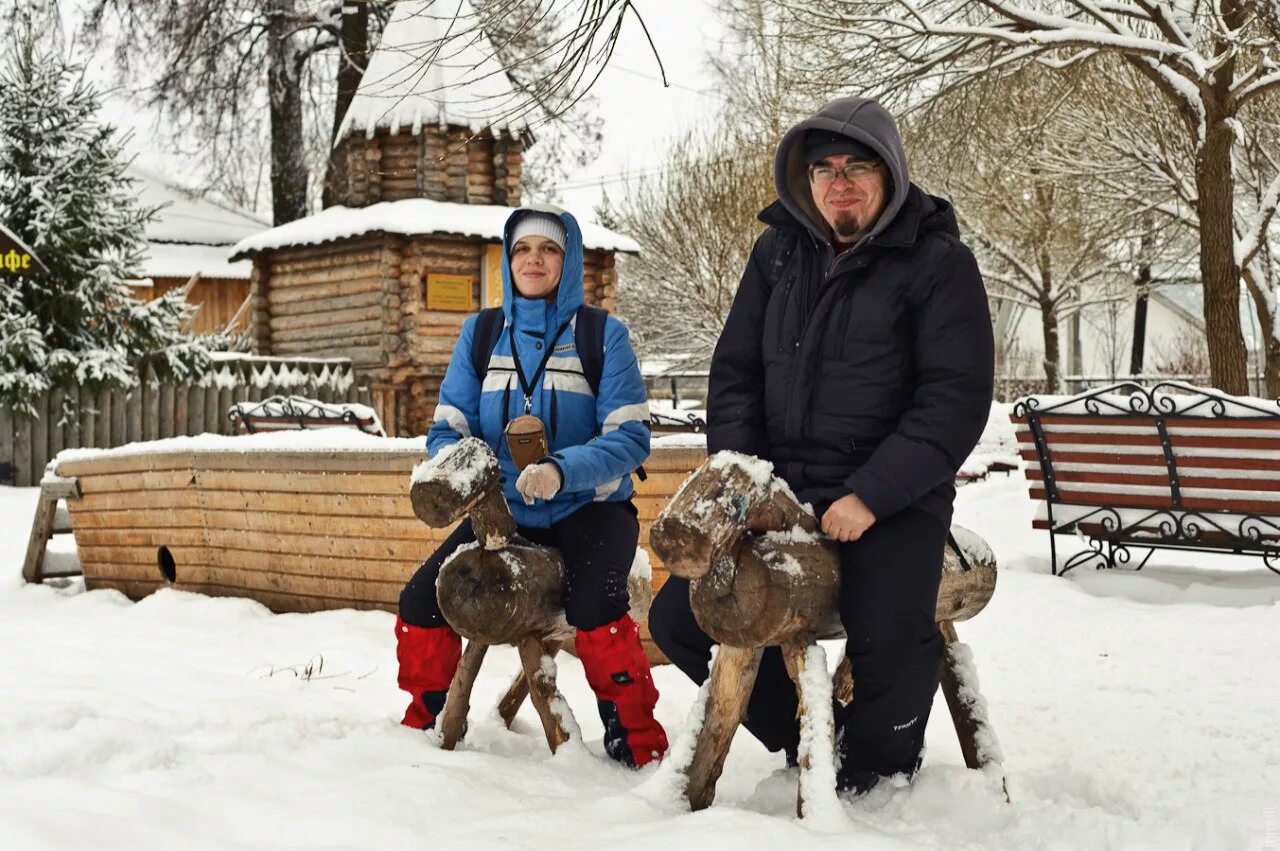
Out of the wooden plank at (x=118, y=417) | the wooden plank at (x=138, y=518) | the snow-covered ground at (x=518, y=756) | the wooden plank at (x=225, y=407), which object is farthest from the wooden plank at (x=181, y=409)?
the snow-covered ground at (x=518, y=756)

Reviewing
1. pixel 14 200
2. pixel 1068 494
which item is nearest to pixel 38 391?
pixel 14 200

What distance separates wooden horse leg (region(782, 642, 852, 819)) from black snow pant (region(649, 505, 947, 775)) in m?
0.10

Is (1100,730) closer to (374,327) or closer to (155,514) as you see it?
(155,514)

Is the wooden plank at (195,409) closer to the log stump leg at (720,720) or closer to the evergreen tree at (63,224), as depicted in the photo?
the evergreen tree at (63,224)

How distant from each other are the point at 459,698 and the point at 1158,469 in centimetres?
512

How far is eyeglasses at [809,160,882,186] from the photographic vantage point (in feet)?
9.45

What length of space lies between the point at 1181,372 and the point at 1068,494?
28.7 m

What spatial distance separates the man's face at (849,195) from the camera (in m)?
2.89

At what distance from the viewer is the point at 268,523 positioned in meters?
6.22

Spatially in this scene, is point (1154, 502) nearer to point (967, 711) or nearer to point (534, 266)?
point (967, 711)

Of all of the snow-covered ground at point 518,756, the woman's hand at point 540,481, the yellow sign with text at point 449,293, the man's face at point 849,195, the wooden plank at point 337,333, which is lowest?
the snow-covered ground at point 518,756

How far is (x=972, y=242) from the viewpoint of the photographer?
29469mm

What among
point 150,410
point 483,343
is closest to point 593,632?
point 483,343

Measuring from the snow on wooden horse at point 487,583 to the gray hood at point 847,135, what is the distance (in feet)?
3.46
